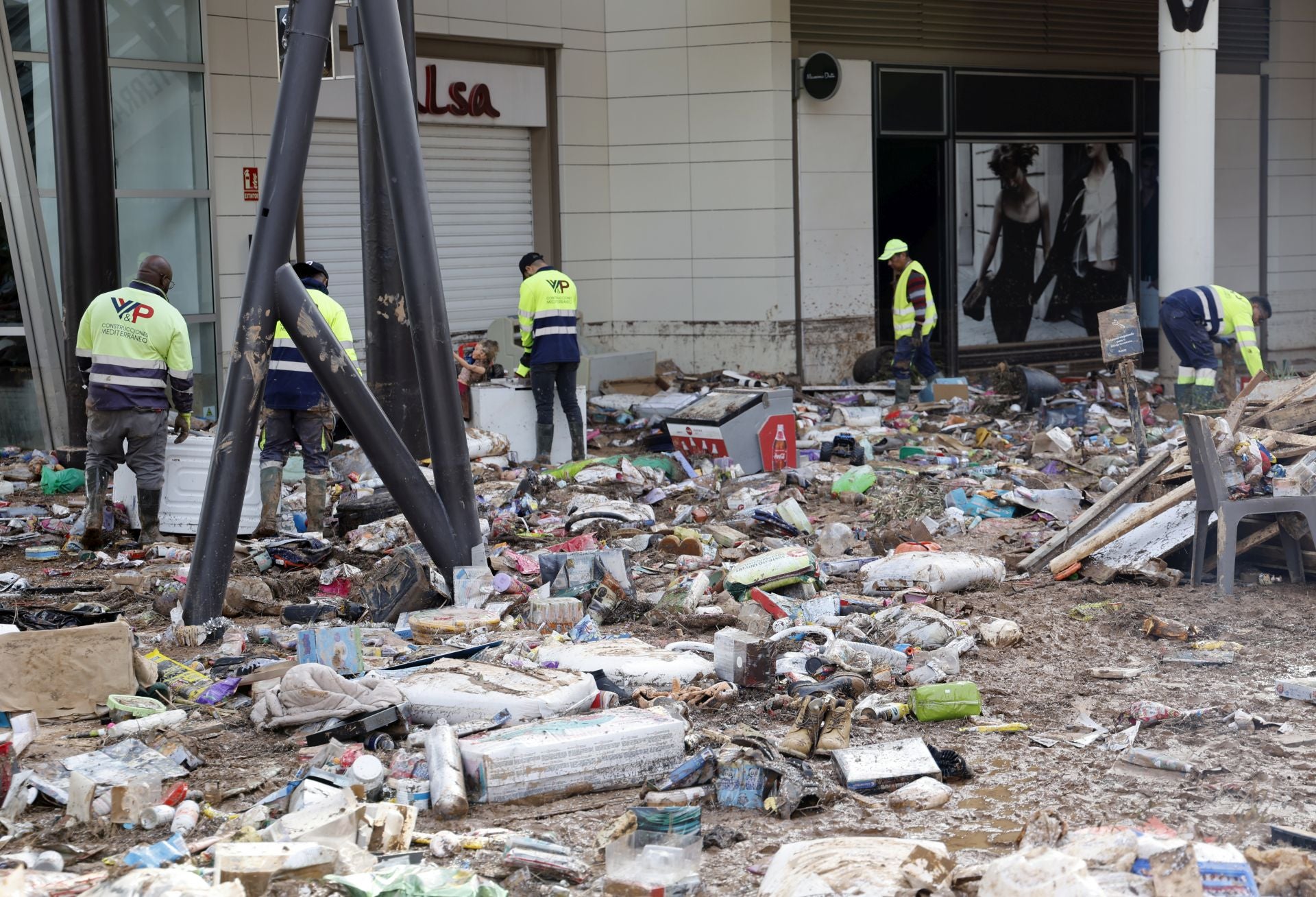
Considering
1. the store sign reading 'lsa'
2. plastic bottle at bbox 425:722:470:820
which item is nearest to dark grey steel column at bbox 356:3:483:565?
plastic bottle at bbox 425:722:470:820

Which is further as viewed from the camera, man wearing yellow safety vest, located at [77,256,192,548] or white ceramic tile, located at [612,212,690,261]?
white ceramic tile, located at [612,212,690,261]

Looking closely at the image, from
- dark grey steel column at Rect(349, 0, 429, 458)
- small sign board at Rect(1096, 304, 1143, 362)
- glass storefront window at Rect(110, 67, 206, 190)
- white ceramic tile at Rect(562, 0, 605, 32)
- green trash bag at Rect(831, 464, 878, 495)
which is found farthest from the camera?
white ceramic tile at Rect(562, 0, 605, 32)

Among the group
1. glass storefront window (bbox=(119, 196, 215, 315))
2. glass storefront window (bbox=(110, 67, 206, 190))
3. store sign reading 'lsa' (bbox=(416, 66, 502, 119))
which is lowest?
glass storefront window (bbox=(119, 196, 215, 315))

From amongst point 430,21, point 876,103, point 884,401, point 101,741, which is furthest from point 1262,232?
point 101,741

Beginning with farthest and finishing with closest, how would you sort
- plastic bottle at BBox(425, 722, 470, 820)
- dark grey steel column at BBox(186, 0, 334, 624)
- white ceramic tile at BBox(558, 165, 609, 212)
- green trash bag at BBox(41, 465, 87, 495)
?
white ceramic tile at BBox(558, 165, 609, 212) → green trash bag at BBox(41, 465, 87, 495) → dark grey steel column at BBox(186, 0, 334, 624) → plastic bottle at BBox(425, 722, 470, 820)

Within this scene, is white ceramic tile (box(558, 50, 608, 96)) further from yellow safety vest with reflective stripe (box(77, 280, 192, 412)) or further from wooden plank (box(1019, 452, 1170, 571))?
wooden plank (box(1019, 452, 1170, 571))

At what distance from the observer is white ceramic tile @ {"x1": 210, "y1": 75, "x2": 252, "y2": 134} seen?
1270 cm

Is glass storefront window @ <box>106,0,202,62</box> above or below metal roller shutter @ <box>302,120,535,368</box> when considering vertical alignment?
above

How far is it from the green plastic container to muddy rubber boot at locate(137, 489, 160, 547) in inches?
214

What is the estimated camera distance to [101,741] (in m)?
4.92

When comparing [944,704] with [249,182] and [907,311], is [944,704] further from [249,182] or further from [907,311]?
[249,182]

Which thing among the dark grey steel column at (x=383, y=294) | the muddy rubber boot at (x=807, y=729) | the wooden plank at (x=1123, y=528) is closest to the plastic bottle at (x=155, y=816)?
the muddy rubber boot at (x=807, y=729)

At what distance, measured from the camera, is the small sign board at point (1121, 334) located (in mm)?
9570

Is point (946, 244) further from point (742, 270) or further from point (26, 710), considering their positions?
point (26, 710)
